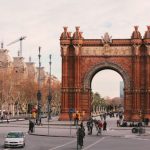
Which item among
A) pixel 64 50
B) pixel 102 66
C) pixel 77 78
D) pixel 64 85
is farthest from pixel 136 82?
pixel 64 50

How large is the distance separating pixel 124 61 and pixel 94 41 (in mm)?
5925

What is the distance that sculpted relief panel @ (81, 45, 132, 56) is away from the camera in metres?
83.4

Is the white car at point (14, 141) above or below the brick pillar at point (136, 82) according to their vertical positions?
below

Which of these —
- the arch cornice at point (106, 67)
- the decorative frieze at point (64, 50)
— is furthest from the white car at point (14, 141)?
the arch cornice at point (106, 67)

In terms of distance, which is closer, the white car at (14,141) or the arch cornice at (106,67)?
the white car at (14,141)

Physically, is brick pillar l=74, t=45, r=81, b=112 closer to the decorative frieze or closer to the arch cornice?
the arch cornice

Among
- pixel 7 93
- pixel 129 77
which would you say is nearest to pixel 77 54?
pixel 129 77

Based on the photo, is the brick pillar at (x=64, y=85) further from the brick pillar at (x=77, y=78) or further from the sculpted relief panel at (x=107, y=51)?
the sculpted relief panel at (x=107, y=51)

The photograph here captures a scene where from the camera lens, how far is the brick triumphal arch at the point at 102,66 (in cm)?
8225

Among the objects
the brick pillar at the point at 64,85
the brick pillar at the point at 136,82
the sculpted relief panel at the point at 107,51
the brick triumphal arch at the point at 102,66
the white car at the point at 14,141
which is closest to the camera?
the white car at the point at 14,141

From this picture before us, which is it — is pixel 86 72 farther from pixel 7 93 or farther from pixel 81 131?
pixel 81 131

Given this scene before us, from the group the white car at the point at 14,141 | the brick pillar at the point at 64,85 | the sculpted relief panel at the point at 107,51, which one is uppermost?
the sculpted relief panel at the point at 107,51

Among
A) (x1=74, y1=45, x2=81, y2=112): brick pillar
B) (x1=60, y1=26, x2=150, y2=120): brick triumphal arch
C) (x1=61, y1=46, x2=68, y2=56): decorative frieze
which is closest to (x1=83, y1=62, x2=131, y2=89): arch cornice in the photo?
(x1=60, y1=26, x2=150, y2=120): brick triumphal arch

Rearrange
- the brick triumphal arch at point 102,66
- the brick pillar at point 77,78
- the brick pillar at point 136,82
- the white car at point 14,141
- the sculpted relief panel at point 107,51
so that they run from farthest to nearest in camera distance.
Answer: the sculpted relief panel at point 107,51, the brick pillar at point 77,78, the brick triumphal arch at point 102,66, the brick pillar at point 136,82, the white car at point 14,141
